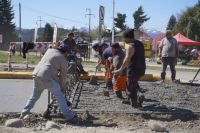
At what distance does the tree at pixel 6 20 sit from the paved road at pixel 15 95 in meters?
84.3

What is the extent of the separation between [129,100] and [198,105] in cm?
170

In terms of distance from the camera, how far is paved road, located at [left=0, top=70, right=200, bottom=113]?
11295 millimetres

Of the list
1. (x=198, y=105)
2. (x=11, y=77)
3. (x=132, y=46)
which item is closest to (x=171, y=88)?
(x=198, y=105)

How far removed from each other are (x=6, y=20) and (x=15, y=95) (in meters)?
90.2

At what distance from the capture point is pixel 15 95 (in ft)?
45.4

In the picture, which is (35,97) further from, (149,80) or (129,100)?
(149,80)

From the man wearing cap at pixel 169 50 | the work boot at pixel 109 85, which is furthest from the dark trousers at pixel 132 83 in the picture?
the man wearing cap at pixel 169 50

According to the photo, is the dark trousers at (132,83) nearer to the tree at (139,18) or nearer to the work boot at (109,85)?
the work boot at (109,85)

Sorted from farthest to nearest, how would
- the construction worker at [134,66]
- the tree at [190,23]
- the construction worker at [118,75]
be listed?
the tree at [190,23] → the construction worker at [118,75] → the construction worker at [134,66]

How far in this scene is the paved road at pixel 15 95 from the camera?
37.1 ft

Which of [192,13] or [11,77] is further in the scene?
[192,13]

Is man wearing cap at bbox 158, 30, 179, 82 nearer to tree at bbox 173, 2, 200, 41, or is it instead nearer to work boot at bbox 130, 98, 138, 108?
work boot at bbox 130, 98, 138, 108

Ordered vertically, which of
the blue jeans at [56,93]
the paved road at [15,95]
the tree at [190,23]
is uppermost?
the tree at [190,23]

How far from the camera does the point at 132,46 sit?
36.2 ft
